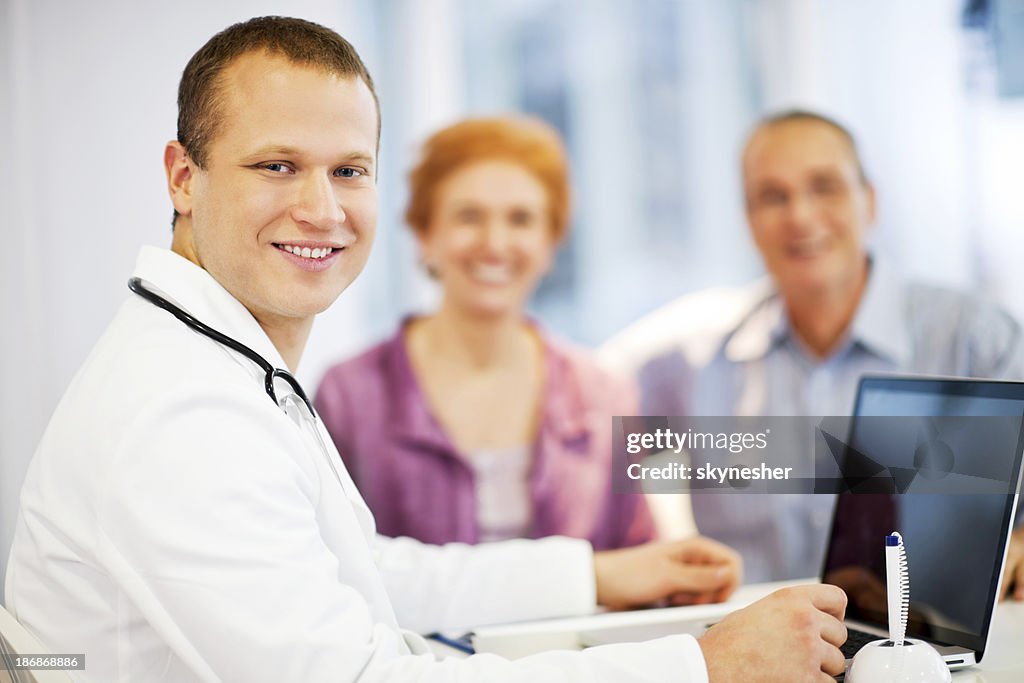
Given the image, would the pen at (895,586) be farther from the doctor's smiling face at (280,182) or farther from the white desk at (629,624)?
the doctor's smiling face at (280,182)

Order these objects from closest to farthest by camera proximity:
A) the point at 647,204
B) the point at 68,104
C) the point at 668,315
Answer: the point at 68,104 → the point at 668,315 → the point at 647,204

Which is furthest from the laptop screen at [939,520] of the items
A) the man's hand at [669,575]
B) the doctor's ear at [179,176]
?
the doctor's ear at [179,176]

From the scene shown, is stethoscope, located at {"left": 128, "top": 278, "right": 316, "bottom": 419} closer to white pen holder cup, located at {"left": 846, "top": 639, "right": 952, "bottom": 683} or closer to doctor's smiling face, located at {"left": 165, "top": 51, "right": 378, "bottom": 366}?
doctor's smiling face, located at {"left": 165, "top": 51, "right": 378, "bottom": 366}

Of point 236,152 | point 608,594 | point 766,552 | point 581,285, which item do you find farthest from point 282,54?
point 581,285

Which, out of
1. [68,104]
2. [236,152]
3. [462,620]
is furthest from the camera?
[68,104]

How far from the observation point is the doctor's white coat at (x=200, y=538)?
0.86 metres

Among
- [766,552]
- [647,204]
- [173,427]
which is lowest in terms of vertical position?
[766,552]

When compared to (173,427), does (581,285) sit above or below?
above

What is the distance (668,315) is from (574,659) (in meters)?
2.23

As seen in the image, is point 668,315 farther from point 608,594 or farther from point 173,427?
point 173,427

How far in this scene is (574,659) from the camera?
3.10 ft

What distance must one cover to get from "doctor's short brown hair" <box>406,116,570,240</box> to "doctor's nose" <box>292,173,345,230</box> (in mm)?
1653

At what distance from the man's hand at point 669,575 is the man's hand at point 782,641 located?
0.42 m

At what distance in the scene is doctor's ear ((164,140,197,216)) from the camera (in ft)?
3.83
